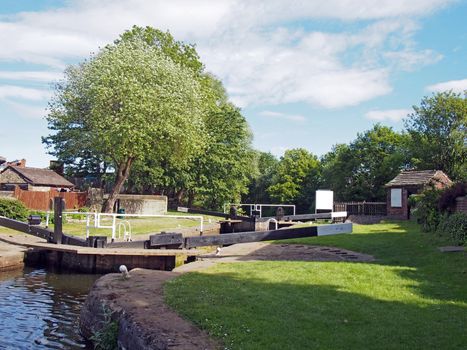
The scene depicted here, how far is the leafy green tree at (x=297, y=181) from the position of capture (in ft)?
178

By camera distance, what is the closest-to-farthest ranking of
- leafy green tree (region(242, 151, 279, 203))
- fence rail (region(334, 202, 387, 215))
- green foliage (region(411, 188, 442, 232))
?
1. green foliage (region(411, 188, 442, 232))
2. fence rail (region(334, 202, 387, 215))
3. leafy green tree (region(242, 151, 279, 203))

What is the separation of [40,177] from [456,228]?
37.8 meters

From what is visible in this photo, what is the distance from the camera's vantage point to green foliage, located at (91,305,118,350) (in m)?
7.06

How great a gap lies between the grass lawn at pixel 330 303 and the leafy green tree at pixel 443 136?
2768cm

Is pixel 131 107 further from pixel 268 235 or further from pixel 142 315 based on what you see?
pixel 142 315

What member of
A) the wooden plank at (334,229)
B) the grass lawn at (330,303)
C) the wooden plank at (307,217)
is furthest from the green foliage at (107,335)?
the wooden plank at (307,217)

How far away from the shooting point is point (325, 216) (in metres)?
28.9

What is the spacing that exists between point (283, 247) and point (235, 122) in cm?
2736

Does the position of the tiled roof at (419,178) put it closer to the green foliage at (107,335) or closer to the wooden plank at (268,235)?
the wooden plank at (268,235)

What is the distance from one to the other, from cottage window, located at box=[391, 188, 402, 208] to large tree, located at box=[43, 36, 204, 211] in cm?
1307

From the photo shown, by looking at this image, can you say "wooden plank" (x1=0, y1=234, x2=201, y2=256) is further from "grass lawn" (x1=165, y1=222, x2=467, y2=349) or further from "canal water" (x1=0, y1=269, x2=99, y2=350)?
"grass lawn" (x1=165, y1=222, x2=467, y2=349)

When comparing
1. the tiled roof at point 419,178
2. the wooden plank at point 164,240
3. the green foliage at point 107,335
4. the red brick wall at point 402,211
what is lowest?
the green foliage at point 107,335

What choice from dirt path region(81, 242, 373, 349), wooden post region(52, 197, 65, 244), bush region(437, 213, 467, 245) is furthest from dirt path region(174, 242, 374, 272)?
wooden post region(52, 197, 65, 244)

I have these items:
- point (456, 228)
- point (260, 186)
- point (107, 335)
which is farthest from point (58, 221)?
point (260, 186)
